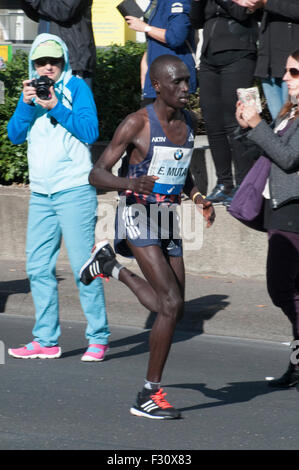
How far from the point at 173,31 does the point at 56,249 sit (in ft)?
9.82

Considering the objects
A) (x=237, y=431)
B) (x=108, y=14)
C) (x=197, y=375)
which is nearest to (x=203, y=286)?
(x=197, y=375)

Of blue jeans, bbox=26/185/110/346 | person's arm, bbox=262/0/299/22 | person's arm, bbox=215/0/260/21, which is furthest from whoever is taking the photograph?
person's arm, bbox=215/0/260/21

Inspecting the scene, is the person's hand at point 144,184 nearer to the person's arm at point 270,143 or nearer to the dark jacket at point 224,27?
the person's arm at point 270,143

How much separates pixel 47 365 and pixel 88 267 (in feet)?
2.83

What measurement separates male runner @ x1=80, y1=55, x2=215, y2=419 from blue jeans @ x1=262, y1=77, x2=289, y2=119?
10.2 ft

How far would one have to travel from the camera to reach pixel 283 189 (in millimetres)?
5980

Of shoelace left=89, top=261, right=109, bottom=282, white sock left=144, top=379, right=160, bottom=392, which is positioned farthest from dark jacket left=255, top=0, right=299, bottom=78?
white sock left=144, top=379, right=160, bottom=392

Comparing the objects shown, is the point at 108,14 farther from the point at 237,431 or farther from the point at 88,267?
the point at 237,431

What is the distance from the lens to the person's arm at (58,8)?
9.41m

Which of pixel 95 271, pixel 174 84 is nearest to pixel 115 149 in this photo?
pixel 174 84

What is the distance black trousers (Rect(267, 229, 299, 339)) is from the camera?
6023 mm

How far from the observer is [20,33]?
1923cm

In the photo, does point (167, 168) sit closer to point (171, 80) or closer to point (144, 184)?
point (144, 184)

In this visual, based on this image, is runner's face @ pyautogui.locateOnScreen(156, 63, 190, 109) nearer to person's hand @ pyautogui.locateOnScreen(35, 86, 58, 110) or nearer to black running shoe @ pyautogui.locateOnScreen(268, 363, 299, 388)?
person's hand @ pyautogui.locateOnScreen(35, 86, 58, 110)
